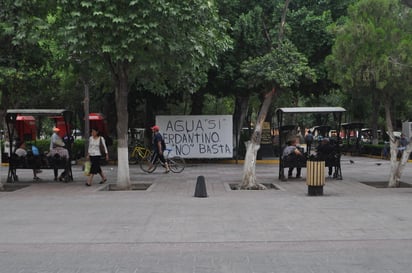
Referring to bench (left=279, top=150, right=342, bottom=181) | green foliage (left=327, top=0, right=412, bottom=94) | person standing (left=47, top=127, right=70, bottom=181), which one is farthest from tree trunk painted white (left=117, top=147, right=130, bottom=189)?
green foliage (left=327, top=0, right=412, bottom=94)

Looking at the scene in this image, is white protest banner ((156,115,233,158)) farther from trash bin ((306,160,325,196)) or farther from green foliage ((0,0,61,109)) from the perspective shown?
trash bin ((306,160,325,196))

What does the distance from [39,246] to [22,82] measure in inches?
302

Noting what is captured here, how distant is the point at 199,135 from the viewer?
23.6 m

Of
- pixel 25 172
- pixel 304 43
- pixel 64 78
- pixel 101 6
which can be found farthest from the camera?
pixel 64 78

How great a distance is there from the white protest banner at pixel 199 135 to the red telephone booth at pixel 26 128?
6.32 metres

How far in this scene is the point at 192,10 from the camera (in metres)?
13.1

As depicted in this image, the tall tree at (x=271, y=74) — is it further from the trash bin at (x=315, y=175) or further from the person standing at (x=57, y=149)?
the person standing at (x=57, y=149)

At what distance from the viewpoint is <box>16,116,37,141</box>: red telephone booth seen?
24.0 m

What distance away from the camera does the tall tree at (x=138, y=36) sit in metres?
12.4

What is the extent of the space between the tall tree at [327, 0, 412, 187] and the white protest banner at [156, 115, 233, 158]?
31.0 ft

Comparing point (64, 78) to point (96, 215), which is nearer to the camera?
point (96, 215)

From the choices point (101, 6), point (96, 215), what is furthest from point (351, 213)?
point (101, 6)

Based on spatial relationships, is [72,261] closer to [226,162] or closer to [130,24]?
[130,24]

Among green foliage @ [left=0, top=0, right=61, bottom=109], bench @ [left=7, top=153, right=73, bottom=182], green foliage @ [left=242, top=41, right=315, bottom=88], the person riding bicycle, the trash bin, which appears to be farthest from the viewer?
the person riding bicycle
